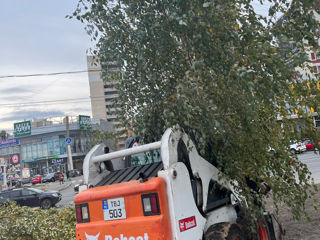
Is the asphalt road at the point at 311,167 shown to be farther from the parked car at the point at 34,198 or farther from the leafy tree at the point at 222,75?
the leafy tree at the point at 222,75

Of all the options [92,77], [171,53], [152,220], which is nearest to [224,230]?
[152,220]

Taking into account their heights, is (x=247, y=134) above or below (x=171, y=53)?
below

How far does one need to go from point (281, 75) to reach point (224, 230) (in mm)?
1898

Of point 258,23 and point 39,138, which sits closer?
point 258,23

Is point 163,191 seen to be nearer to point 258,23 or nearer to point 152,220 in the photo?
point 152,220

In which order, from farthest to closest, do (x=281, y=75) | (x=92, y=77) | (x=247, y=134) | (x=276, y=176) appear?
(x=92, y=77), (x=276, y=176), (x=247, y=134), (x=281, y=75)

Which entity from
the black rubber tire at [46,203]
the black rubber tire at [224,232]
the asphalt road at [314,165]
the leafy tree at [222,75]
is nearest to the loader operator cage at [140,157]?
the leafy tree at [222,75]

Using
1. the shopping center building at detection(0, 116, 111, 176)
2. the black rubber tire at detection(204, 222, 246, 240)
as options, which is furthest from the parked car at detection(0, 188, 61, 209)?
the shopping center building at detection(0, 116, 111, 176)

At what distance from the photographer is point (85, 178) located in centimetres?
527

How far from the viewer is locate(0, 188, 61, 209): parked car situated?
881 inches

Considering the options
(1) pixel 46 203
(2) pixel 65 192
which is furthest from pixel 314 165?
(2) pixel 65 192

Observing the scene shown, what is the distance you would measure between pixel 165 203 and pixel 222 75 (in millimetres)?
1696

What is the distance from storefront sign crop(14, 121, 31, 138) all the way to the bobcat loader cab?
234ft

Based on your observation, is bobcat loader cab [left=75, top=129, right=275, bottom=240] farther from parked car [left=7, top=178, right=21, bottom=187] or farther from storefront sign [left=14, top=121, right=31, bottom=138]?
storefront sign [left=14, top=121, right=31, bottom=138]
